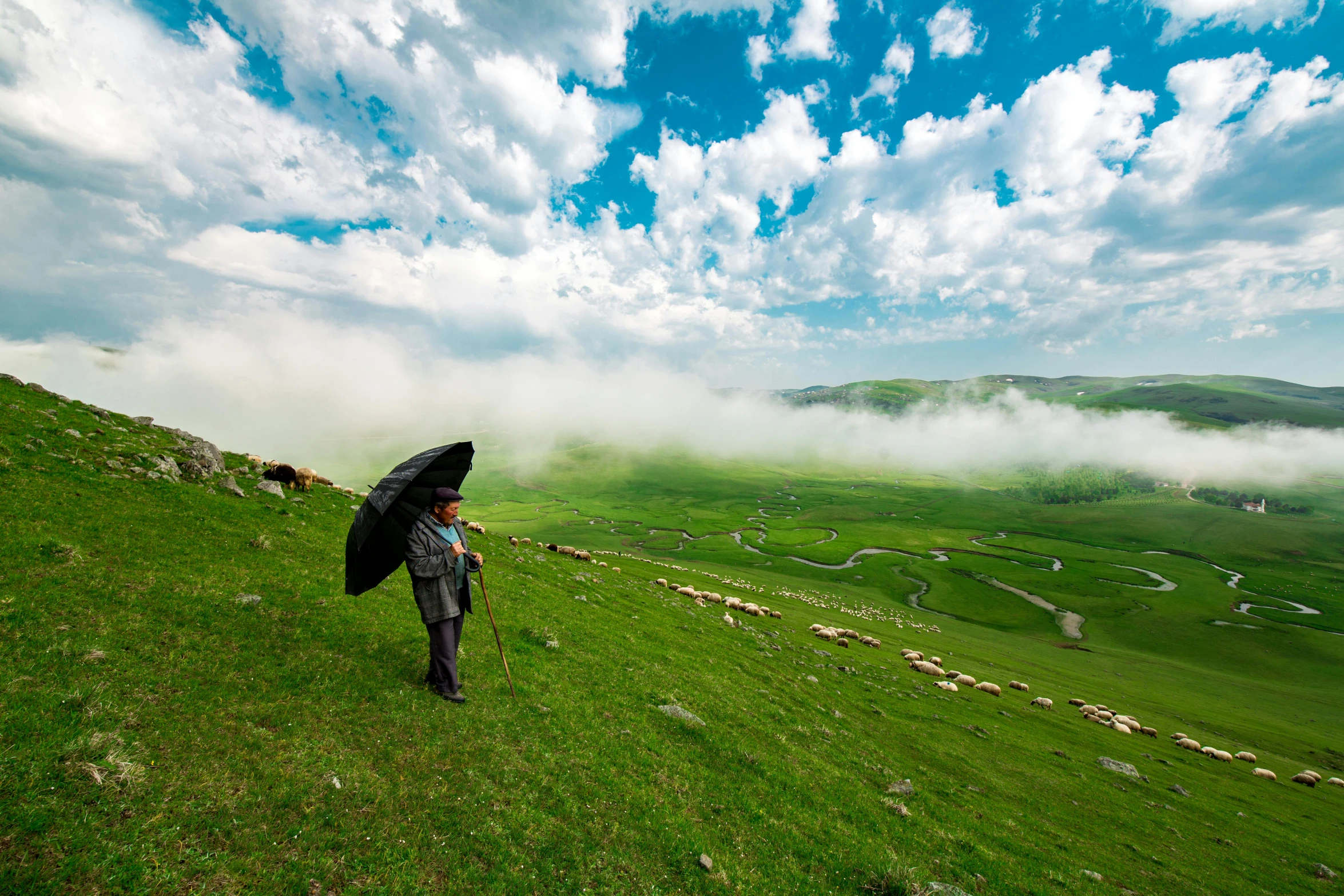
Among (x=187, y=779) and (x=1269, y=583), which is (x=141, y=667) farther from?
(x=1269, y=583)

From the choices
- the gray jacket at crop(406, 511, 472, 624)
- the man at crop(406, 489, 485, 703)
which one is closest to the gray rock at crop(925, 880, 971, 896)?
the man at crop(406, 489, 485, 703)

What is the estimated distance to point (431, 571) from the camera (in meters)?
11.6

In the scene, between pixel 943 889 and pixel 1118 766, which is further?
pixel 1118 766

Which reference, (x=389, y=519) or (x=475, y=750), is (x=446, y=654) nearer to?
(x=475, y=750)

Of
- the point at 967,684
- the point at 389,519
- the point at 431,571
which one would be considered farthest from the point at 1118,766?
the point at 389,519

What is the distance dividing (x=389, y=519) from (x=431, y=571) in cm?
159

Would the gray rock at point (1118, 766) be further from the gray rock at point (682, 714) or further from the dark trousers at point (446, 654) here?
the dark trousers at point (446, 654)

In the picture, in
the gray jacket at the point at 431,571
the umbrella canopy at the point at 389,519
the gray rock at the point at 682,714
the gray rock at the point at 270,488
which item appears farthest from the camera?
the gray rock at the point at 270,488

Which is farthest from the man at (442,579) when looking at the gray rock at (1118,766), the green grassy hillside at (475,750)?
the gray rock at (1118,766)

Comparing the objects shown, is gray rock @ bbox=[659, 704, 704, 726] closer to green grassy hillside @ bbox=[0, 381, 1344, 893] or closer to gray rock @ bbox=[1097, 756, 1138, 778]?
green grassy hillside @ bbox=[0, 381, 1344, 893]

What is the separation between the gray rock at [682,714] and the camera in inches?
625

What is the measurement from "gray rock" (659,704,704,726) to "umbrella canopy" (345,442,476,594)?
10.1m

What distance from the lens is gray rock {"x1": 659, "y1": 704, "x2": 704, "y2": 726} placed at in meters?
15.9

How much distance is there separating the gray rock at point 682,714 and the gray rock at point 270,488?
2380 centimetres
